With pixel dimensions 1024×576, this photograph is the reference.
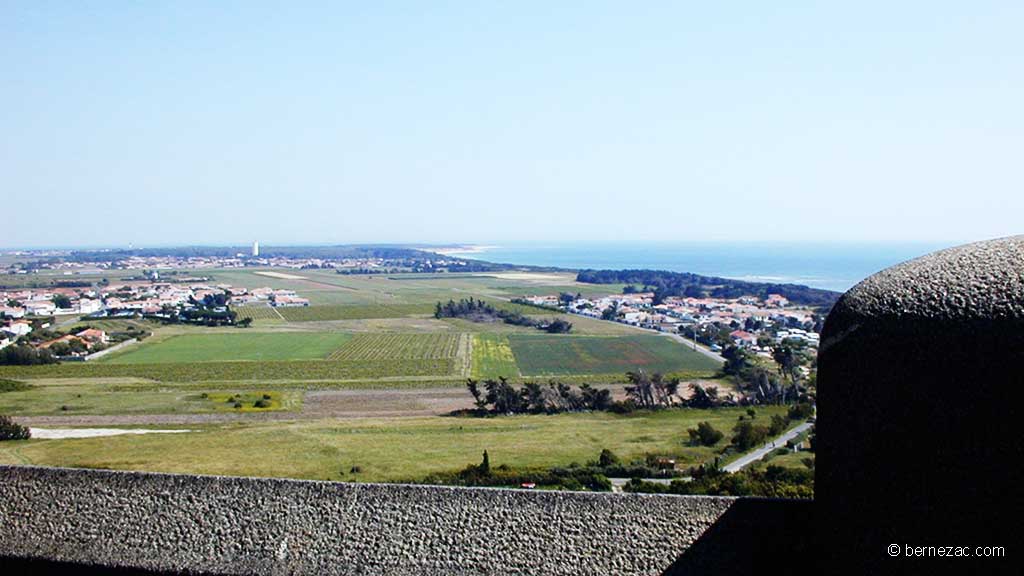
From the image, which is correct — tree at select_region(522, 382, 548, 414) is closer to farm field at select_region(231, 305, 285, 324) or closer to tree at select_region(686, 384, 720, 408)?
tree at select_region(686, 384, 720, 408)

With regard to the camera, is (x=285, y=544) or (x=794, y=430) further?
(x=794, y=430)

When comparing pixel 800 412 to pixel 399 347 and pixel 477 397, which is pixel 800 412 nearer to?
pixel 477 397

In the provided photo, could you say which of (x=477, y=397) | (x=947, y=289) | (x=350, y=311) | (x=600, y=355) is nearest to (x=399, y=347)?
(x=600, y=355)

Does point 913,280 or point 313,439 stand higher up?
point 913,280

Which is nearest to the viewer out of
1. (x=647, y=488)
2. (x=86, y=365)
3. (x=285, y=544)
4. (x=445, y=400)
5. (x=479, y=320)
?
(x=285, y=544)

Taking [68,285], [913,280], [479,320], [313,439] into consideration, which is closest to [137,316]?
[479,320]

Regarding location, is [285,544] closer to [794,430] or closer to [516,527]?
[516,527]

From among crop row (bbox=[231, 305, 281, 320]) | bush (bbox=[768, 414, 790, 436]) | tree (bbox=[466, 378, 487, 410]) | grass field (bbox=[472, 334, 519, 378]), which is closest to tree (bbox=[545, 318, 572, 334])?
grass field (bbox=[472, 334, 519, 378])

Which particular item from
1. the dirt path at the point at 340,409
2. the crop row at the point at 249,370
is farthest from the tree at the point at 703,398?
the crop row at the point at 249,370
